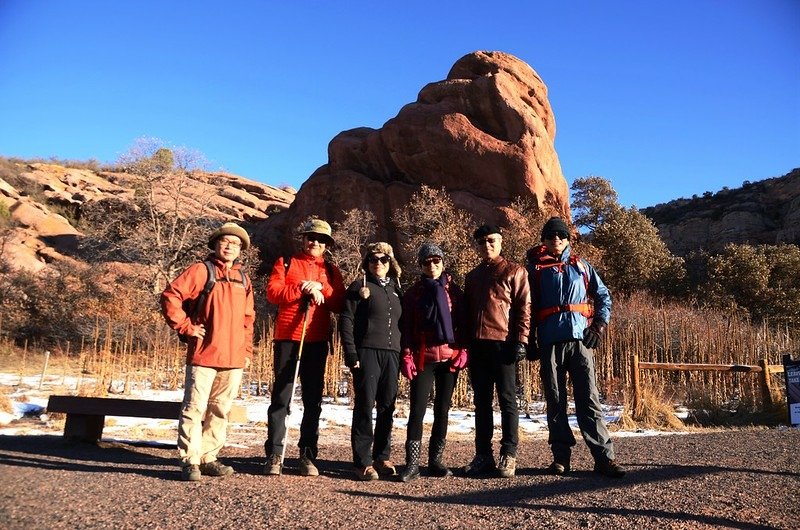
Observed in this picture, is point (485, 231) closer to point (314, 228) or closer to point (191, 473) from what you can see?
point (314, 228)

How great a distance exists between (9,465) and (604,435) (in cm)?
432

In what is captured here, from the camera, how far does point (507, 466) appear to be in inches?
169

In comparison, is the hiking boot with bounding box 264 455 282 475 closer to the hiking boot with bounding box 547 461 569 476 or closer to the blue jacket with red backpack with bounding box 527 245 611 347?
the hiking boot with bounding box 547 461 569 476

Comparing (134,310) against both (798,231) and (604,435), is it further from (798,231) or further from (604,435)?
(798,231)

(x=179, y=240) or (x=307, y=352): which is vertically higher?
(x=179, y=240)

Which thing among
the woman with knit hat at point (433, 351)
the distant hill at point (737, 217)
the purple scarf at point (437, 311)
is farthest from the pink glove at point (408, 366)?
the distant hill at point (737, 217)

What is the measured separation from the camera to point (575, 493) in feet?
11.6

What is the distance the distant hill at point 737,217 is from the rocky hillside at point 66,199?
27346mm

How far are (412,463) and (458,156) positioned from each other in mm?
25308

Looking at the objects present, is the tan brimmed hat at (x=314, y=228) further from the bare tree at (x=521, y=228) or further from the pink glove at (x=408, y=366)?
the bare tree at (x=521, y=228)

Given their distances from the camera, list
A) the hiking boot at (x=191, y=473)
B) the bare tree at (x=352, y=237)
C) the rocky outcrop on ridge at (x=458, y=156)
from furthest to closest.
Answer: the rocky outcrop on ridge at (x=458, y=156) → the bare tree at (x=352, y=237) → the hiking boot at (x=191, y=473)

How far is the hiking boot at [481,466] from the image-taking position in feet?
14.4

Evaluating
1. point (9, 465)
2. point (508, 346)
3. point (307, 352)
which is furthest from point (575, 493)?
point (9, 465)

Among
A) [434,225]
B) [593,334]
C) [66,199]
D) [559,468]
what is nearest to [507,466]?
[559,468]
